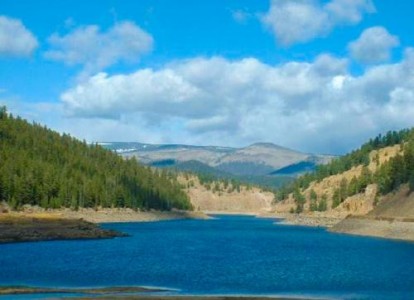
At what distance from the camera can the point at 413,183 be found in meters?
166

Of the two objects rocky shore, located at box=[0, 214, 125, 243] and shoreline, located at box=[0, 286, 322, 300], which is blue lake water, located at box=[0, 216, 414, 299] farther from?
rocky shore, located at box=[0, 214, 125, 243]

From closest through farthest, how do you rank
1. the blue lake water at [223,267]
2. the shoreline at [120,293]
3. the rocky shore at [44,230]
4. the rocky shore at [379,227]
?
the shoreline at [120,293]
the blue lake water at [223,267]
the rocky shore at [44,230]
the rocky shore at [379,227]

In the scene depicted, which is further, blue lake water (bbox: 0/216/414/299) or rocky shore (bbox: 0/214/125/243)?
rocky shore (bbox: 0/214/125/243)

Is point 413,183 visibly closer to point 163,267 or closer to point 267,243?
point 267,243

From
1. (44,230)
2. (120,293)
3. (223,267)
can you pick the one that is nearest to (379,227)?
(44,230)

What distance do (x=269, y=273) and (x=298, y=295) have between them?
1896cm

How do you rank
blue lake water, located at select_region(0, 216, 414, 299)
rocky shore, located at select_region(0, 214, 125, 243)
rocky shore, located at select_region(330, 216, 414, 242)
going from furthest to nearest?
rocky shore, located at select_region(330, 216, 414, 242) < rocky shore, located at select_region(0, 214, 125, 243) < blue lake water, located at select_region(0, 216, 414, 299)

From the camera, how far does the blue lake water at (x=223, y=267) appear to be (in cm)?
6839

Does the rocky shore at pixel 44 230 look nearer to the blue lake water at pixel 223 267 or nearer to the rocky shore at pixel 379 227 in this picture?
the blue lake water at pixel 223 267

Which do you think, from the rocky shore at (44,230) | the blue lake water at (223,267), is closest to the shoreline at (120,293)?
the blue lake water at (223,267)

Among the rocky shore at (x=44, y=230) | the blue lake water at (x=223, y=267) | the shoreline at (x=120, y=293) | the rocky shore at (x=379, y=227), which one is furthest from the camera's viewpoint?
the rocky shore at (x=379, y=227)

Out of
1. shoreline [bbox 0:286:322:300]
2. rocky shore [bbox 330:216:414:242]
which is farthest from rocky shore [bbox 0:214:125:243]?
shoreline [bbox 0:286:322:300]

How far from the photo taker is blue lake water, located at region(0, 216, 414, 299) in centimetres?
6839

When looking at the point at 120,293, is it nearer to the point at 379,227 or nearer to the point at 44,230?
the point at 44,230
